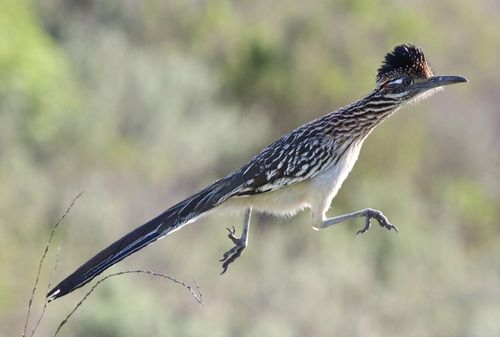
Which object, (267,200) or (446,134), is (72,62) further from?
(267,200)

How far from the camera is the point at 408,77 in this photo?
869 centimetres

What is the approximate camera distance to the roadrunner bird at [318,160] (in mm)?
8664

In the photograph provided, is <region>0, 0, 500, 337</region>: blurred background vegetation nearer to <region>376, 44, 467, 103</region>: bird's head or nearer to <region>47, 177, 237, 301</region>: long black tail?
<region>47, 177, 237, 301</region>: long black tail

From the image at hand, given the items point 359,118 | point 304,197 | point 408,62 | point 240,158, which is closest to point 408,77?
point 408,62

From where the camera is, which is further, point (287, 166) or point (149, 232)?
point (287, 166)

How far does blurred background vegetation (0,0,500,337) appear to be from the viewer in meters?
22.3

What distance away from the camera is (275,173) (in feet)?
29.1

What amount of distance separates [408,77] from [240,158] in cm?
2441

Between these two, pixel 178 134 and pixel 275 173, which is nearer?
pixel 275 173

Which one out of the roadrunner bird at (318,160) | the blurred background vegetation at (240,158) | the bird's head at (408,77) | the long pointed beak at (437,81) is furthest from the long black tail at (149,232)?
the blurred background vegetation at (240,158)

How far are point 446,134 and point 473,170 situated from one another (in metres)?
1.66

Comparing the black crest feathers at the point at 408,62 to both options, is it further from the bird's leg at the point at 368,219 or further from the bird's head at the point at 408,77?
the bird's leg at the point at 368,219

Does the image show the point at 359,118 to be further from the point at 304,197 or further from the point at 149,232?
the point at 149,232

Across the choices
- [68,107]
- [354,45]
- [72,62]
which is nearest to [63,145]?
[68,107]
